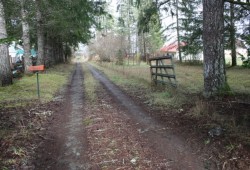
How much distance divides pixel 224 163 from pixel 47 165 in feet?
8.55

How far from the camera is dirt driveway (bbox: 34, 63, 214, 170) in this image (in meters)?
3.72

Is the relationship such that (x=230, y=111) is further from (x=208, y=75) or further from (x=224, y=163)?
(x=224, y=163)

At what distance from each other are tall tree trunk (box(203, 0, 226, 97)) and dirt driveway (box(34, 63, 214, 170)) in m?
2.13

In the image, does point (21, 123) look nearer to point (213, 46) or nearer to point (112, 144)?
point (112, 144)

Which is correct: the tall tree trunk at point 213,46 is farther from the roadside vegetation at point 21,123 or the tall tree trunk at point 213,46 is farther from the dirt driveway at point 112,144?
the roadside vegetation at point 21,123

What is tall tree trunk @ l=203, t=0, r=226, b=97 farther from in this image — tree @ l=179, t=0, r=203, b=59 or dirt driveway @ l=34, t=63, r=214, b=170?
tree @ l=179, t=0, r=203, b=59

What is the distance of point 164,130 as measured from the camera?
5.13 meters

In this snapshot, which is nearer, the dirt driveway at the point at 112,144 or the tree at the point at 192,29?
the dirt driveway at the point at 112,144

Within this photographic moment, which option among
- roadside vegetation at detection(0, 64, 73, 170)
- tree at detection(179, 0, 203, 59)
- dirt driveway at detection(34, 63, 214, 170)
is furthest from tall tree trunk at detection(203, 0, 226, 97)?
tree at detection(179, 0, 203, 59)

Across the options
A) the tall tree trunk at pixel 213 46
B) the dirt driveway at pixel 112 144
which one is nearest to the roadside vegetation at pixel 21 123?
the dirt driveway at pixel 112 144

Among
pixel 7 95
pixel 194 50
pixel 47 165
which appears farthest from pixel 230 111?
pixel 194 50

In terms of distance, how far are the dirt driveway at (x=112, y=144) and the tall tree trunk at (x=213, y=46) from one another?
2128 millimetres

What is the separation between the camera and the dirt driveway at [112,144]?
3.72 m

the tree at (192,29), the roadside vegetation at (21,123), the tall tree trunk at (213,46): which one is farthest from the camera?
the tree at (192,29)
